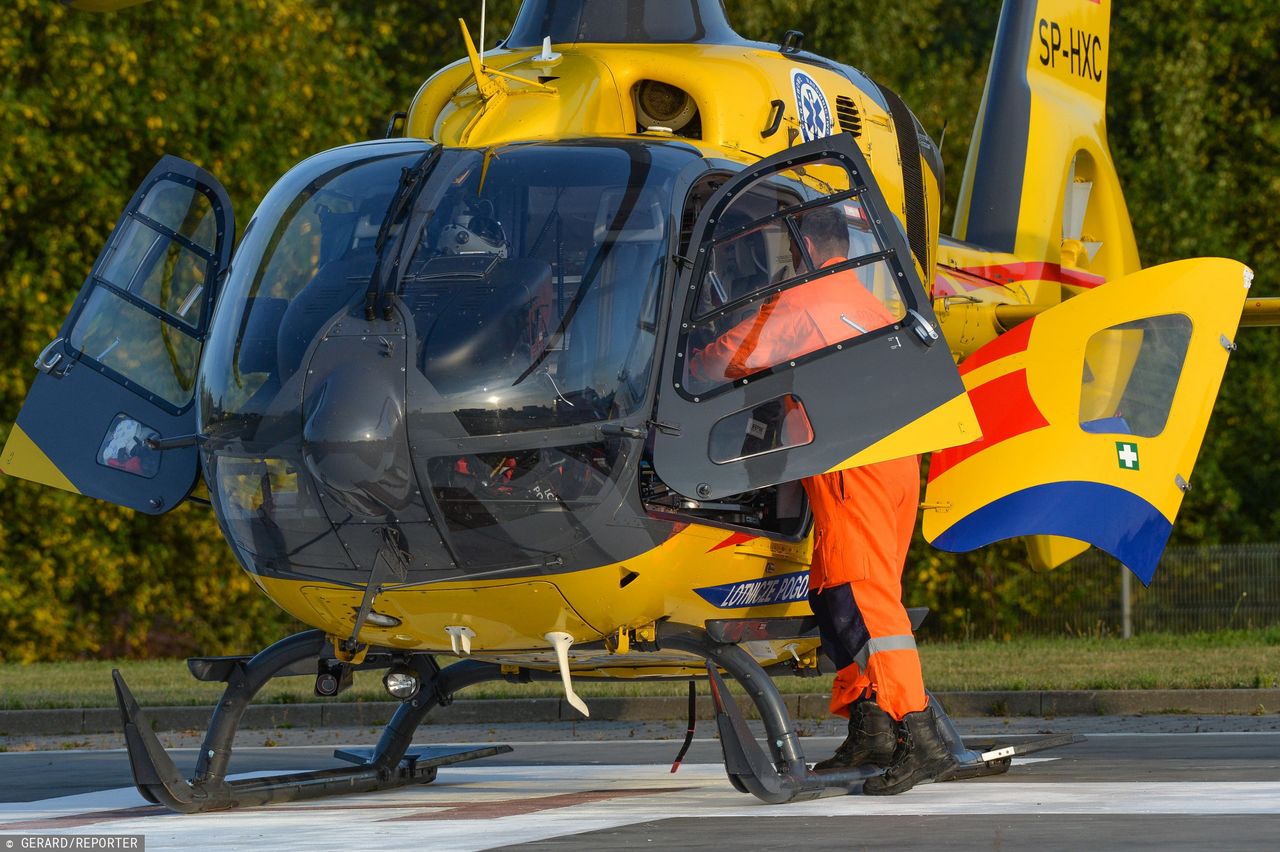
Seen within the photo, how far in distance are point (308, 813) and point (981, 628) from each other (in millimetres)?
17436

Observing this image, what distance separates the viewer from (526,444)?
646 centimetres

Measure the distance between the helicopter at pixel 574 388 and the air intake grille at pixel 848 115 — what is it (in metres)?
0.02

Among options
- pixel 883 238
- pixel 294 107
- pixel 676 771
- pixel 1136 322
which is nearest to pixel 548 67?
pixel 883 238

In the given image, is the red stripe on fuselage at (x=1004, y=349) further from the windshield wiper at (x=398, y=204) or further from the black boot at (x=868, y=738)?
the windshield wiper at (x=398, y=204)

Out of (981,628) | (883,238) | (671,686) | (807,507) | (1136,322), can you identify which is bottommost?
(981,628)

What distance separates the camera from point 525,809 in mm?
7336

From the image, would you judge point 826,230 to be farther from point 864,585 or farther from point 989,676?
point 989,676

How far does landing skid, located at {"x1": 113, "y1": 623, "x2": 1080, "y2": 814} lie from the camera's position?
23.2ft

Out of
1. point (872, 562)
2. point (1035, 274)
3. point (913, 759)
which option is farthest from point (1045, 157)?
point (913, 759)

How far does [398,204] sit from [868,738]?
2.55 m

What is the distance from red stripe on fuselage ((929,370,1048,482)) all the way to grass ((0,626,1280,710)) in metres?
4.77

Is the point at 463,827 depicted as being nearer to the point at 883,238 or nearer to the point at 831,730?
the point at 883,238

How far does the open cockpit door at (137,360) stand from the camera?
813 centimetres

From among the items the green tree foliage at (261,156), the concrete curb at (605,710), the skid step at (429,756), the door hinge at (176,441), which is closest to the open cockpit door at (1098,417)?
the skid step at (429,756)
